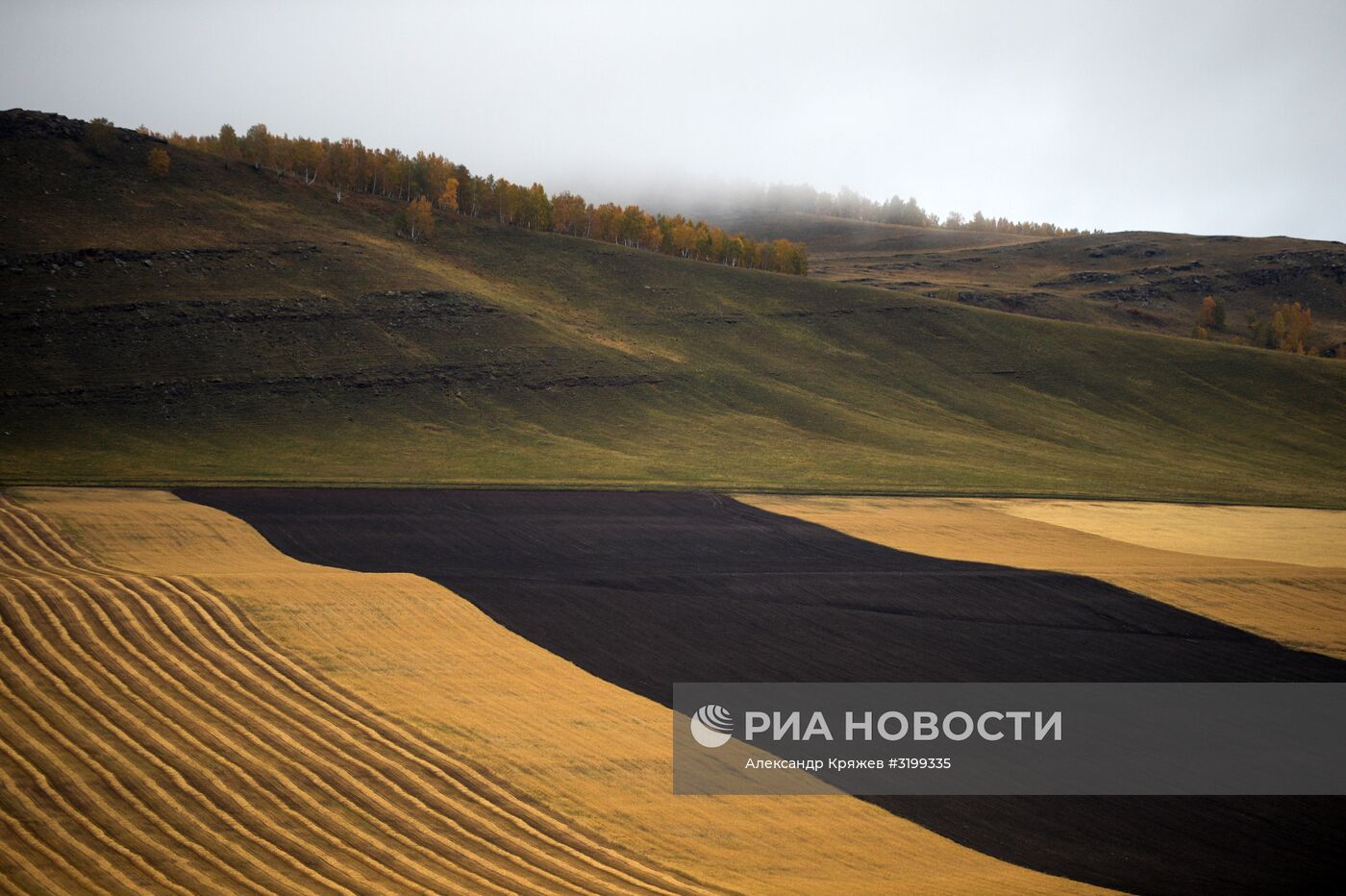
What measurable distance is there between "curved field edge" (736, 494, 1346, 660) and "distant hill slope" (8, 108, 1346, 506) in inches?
223

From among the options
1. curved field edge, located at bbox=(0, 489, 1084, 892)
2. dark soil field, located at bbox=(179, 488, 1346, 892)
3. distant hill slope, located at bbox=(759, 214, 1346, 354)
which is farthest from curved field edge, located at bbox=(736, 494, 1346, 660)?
distant hill slope, located at bbox=(759, 214, 1346, 354)

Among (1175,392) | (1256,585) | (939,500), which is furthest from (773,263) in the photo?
Answer: (1256,585)

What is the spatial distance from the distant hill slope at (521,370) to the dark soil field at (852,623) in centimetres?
1348

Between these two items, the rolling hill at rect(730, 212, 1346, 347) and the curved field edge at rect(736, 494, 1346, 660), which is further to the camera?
the rolling hill at rect(730, 212, 1346, 347)

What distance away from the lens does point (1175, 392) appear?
99.9 meters

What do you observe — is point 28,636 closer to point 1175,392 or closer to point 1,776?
point 1,776

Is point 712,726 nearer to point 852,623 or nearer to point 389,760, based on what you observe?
point 389,760

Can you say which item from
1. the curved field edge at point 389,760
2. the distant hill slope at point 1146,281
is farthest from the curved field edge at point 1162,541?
the distant hill slope at point 1146,281

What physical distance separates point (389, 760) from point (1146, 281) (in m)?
180

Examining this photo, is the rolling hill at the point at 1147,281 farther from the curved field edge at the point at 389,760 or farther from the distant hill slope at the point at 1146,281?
the curved field edge at the point at 389,760

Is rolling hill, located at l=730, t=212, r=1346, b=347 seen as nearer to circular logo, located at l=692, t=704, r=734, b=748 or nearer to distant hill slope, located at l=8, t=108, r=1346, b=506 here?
distant hill slope, located at l=8, t=108, r=1346, b=506

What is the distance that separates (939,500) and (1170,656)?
95.5 ft

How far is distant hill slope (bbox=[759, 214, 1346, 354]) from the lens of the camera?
153 meters

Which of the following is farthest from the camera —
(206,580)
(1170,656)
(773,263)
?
(773,263)
